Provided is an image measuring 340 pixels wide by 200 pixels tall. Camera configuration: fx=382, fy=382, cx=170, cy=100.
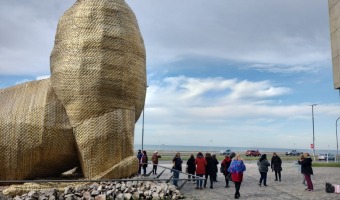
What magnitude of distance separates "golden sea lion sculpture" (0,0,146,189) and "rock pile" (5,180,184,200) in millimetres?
432

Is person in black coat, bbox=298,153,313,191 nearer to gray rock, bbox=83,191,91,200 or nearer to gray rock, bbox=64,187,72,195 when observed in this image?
gray rock, bbox=83,191,91,200

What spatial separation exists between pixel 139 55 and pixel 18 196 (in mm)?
6133

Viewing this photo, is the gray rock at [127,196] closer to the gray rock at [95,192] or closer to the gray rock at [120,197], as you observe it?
the gray rock at [120,197]

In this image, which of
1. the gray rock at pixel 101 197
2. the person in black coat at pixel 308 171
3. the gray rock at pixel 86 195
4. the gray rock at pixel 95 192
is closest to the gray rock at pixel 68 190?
the gray rock at pixel 86 195

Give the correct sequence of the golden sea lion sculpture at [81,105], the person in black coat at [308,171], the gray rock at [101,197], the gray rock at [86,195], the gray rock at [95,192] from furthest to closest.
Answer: the person in black coat at [308,171] < the golden sea lion sculpture at [81,105] < the gray rock at [95,192] < the gray rock at [86,195] < the gray rock at [101,197]

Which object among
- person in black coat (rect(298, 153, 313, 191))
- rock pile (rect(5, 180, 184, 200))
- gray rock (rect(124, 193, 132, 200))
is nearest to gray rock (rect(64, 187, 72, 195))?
rock pile (rect(5, 180, 184, 200))

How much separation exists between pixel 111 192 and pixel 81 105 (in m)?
3.02

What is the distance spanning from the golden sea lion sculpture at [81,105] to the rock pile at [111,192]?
1.42 ft

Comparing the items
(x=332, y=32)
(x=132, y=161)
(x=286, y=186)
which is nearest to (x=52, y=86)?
(x=132, y=161)

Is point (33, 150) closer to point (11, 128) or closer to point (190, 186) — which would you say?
point (11, 128)

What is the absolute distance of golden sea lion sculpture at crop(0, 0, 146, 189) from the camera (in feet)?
39.7

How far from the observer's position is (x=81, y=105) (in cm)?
1239

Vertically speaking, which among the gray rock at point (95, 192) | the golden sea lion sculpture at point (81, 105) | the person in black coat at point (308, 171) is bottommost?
the gray rock at point (95, 192)

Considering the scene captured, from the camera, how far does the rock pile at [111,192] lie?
10891 millimetres
